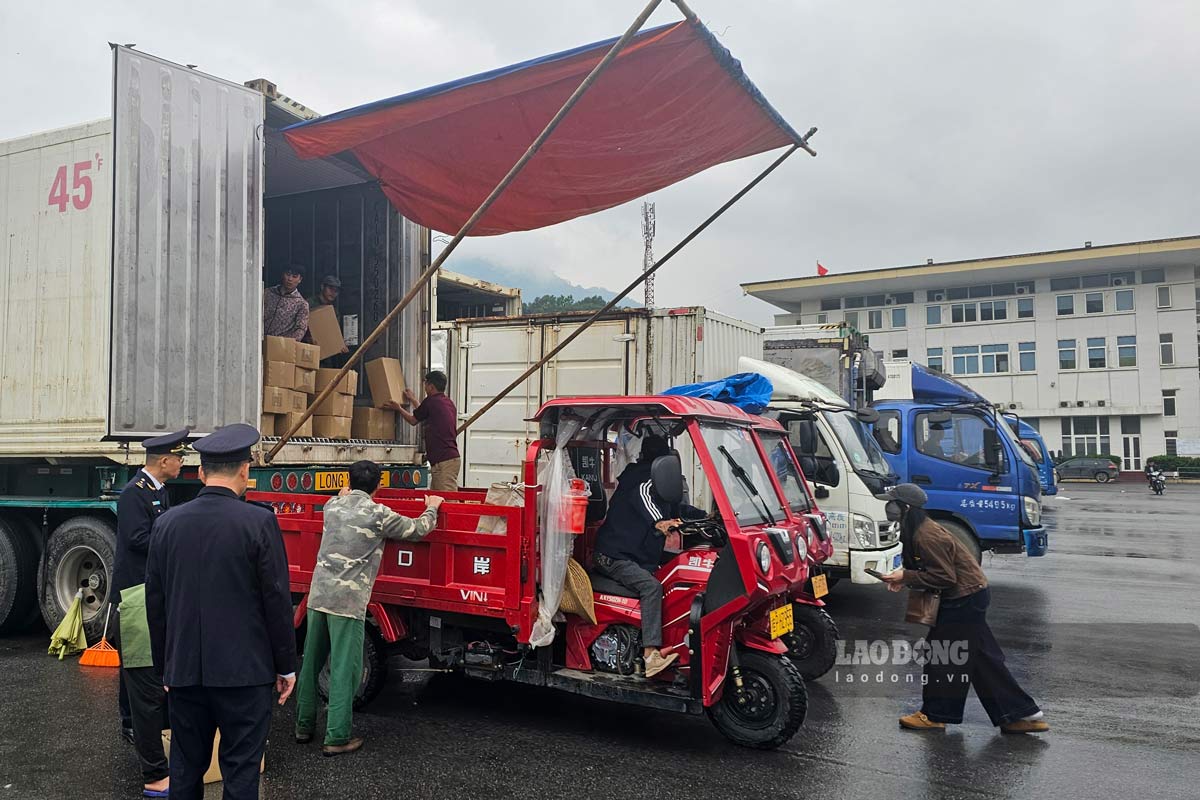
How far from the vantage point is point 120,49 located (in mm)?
5754

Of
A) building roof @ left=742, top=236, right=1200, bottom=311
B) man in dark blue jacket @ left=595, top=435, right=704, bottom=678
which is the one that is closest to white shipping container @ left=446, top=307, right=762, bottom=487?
man in dark blue jacket @ left=595, top=435, right=704, bottom=678

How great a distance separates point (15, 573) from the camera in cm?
713

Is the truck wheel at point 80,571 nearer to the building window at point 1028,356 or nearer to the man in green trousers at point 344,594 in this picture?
the man in green trousers at point 344,594

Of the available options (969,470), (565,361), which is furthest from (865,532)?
(565,361)

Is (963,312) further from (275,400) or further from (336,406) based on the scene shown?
(275,400)

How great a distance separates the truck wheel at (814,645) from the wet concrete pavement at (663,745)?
0.62 feet

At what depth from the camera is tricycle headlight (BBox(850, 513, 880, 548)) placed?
825cm

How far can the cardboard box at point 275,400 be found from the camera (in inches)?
267

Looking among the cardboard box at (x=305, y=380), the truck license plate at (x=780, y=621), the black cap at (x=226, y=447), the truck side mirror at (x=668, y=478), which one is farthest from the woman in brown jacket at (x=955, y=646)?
the cardboard box at (x=305, y=380)

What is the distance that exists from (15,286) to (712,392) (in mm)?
5766

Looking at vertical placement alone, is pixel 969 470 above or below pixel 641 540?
above

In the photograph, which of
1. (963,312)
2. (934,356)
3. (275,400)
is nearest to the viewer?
(275,400)

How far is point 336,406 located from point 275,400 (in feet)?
2.30

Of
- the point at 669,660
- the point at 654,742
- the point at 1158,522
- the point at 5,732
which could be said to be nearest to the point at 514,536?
the point at 669,660
